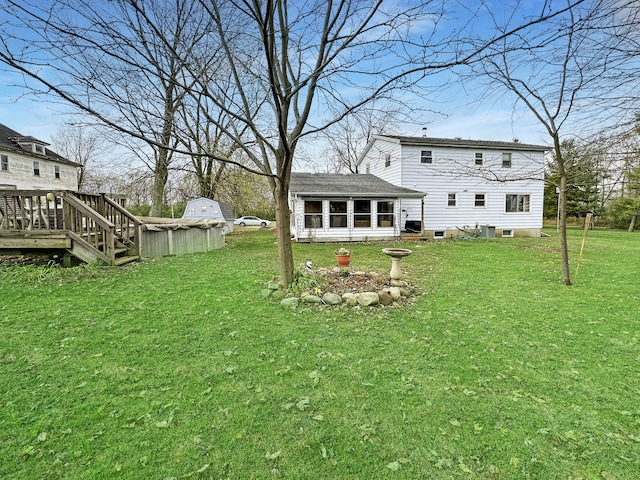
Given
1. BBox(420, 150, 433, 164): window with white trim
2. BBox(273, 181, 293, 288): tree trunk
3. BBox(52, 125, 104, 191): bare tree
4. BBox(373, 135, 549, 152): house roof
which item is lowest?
BBox(273, 181, 293, 288): tree trunk

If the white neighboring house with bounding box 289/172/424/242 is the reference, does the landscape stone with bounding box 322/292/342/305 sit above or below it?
below

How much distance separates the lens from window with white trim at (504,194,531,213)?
1838 centimetres

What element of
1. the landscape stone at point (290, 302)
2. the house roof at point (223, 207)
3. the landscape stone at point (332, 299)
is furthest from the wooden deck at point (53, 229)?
the house roof at point (223, 207)

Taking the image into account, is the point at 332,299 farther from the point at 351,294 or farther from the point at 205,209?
the point at 205,209

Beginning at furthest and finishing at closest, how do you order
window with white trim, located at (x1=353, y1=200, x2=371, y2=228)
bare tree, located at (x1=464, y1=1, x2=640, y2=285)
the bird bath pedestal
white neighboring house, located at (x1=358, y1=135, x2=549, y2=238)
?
white neighboring house, located at (x1=358, y1=135, x2=549, y2=238) → window with white trim, located at (x1=353, y1=200, x2=371, y2=228) → the bird bath pedestal → bare tree, located at (x1=464, y1=1, x2=640, y2=285)

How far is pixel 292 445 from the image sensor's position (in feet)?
7.24

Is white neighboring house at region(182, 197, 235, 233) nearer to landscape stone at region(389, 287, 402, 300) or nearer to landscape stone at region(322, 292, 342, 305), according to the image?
landscape stone at region(322, 292, 342, 305)

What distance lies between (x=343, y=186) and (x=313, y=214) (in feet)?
7.89

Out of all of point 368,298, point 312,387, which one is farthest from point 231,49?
point 312,387

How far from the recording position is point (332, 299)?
5305 mm

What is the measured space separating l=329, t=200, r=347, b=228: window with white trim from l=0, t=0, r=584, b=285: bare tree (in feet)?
32.7

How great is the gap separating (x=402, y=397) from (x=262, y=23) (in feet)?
13.7

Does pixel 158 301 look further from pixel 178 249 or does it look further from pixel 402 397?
pixel 178 249

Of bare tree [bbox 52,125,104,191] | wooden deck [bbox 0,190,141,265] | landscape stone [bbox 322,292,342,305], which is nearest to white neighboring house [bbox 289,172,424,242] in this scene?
wooden deck [bbox 0,190,141,265]
